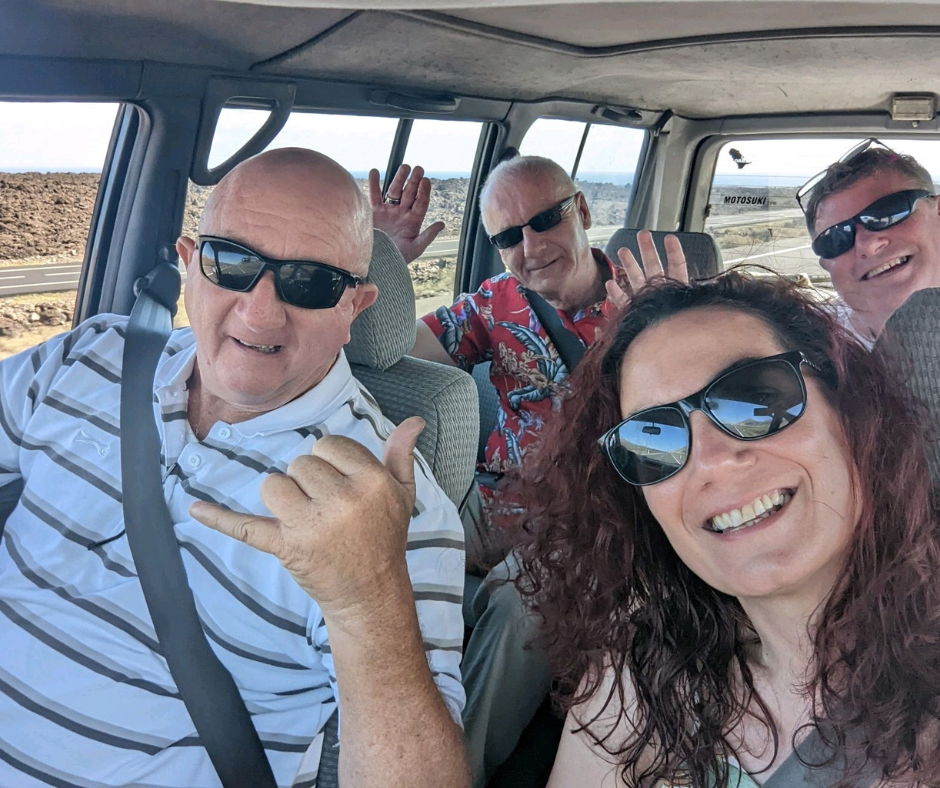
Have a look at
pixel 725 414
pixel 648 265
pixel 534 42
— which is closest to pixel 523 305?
pixel 534 42

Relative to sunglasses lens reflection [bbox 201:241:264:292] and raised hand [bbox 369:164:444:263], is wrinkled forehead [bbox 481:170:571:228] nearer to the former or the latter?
raised hand [bbox 369:164:444:263]

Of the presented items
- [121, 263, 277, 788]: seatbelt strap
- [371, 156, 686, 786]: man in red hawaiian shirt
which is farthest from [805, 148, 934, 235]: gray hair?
A: [121, 263, 277, 788]: seatbelt strap

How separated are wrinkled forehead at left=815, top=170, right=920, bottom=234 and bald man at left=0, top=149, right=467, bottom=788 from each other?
1429 millimetres

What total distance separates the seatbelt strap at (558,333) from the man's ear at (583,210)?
388 mm

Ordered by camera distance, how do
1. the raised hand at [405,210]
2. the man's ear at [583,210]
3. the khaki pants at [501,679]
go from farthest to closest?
the man's ear at [583,210] → the raised hand at [405,210] → the khaki pants at [501,679]

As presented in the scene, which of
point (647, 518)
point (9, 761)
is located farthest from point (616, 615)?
point (9, 761)

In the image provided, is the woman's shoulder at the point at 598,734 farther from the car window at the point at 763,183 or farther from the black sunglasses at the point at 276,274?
the car window at the point at 763,183

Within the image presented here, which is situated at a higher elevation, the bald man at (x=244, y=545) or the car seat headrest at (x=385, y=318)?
the car seat headrest at (x=385, y=318)

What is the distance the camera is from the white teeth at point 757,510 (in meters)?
1.15

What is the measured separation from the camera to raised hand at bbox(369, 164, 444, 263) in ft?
8.50

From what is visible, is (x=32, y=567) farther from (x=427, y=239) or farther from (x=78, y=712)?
(x=427, y=239)

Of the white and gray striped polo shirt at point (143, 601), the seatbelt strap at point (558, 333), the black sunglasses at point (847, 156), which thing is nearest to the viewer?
the white and gray striped polo shirt at point (143, 601)

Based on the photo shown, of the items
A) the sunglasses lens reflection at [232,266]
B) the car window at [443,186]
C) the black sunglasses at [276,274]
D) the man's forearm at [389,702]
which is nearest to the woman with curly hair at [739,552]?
the man's forearm at [389,702]

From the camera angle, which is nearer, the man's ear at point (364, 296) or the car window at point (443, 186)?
the man's ear at point (364, 296)
